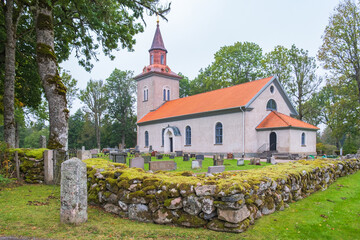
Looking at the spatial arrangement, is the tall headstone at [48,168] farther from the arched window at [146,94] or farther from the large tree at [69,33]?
the arched window at [146,94]

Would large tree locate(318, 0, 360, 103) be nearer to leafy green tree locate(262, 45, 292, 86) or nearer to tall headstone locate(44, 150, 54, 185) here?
leafy green tree locate(262, 45, 292, 86)

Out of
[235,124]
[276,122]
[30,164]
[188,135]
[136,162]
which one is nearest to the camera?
[30,164]

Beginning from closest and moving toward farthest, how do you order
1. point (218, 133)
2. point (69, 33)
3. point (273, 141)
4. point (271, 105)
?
point (69, 33)
point (273, 141)
point (218, 133)
point (271, 105)

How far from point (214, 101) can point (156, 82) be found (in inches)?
487

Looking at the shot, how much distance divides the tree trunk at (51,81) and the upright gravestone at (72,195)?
17.3ft

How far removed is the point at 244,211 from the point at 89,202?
3.99 metres

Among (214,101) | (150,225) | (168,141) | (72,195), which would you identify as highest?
(214,101)

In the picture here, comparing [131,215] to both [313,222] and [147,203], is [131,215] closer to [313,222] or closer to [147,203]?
[147,203]

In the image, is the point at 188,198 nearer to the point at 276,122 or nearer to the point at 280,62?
the point at 276,122

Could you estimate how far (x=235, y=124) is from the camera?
25.2 metres

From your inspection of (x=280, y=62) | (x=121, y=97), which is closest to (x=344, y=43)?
(x=280, y=62)

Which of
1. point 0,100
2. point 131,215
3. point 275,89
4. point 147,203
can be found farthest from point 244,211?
point 275,89

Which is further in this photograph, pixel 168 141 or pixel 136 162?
pixel 168 141

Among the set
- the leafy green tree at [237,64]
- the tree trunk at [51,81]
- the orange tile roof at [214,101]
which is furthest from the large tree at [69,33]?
the leafy green tree at [237,64]
